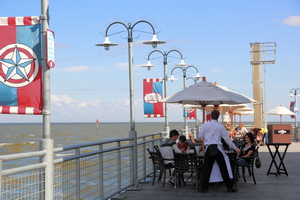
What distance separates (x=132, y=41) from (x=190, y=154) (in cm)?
300

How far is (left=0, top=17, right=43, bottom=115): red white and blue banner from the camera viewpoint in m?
5.95

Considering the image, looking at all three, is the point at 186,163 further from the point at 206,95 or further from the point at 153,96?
the point at 153,96

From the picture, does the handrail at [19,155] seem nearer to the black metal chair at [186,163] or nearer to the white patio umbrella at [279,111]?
the black metal chair at [186,163]

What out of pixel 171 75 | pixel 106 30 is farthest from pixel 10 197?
pixel 171 75

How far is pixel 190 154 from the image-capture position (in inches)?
407

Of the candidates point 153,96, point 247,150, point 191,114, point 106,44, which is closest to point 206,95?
point 247,150

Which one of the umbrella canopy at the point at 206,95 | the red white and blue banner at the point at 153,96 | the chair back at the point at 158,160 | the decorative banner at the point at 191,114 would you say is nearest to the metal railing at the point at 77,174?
the chair back at the point at 158,160

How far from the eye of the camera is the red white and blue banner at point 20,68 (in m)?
5.95

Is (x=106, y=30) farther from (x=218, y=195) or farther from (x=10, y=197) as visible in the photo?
(x=10, y=197)

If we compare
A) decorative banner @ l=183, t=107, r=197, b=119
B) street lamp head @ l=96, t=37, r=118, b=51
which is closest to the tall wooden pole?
decorative banner @ l=183, t=107, r=197, b=119

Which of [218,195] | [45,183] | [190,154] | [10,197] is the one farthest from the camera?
[190,154]

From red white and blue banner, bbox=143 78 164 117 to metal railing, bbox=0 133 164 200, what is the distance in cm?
865

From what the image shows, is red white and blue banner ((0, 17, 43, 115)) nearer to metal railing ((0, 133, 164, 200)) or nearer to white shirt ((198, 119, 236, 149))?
metal railing ((0, 133, 164, 200))

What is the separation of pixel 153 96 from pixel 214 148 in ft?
35.5
